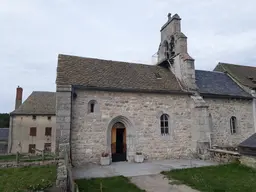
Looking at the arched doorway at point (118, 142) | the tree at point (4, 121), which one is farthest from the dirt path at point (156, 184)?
the tree at point (4, 121)

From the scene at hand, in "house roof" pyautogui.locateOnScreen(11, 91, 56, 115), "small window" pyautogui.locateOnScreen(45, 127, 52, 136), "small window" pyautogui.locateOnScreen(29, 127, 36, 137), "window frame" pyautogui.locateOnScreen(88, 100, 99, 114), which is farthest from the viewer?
"small window" pyautogui.locateOnScreen(45, 127, 52, 136)

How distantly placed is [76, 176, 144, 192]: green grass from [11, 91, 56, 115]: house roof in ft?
71.4

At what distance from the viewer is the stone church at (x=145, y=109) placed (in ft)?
36.7

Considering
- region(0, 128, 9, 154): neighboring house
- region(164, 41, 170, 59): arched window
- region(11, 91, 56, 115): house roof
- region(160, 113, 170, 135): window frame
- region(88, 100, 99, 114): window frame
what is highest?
region(164, 41, 170, 59): arched window

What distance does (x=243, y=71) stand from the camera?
19.4 meters

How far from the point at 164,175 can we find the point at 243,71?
15636 mm

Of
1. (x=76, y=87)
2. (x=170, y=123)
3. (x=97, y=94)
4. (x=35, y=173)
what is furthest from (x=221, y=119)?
(x=35, y=173)

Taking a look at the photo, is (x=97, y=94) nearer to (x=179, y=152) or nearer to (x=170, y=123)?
(x=170, y=123)

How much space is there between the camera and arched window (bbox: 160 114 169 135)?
42.5 ft

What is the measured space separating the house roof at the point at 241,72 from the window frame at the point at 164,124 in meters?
8.07

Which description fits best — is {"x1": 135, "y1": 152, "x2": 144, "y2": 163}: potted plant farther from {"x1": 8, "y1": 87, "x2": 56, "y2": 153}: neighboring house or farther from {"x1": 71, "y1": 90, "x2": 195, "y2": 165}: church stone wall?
{"x1": 8, "y1": 87, "x2": 56, "y2": 153}: neighboring house

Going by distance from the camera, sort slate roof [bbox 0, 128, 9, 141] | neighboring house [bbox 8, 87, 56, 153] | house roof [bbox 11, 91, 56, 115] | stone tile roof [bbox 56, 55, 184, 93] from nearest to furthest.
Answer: stone tile roof [bbox 56, 55, 184, 93]
neighboring house [bbox 8, 87, 56, 153]
house roof [bbox 11, 91, 56, 115]
slate roof [bbox 0, 128, 9, 141]

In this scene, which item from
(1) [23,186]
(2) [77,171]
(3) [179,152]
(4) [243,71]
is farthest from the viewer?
(4) [243,71]

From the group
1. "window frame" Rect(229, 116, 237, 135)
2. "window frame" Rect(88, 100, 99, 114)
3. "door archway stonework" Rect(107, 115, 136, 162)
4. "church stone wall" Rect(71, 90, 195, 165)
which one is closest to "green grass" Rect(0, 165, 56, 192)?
"church stone wall" Rect(71, 90, 195, 165)
